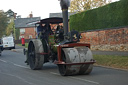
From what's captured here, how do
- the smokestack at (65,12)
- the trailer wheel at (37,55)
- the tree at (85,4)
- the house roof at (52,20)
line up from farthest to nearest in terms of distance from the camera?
the tree at (85,4) → the house roof at (52,20) → the trailer wheel at (37,55) → the smokestack at (65,12)

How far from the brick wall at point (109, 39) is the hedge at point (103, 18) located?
0.50 metres

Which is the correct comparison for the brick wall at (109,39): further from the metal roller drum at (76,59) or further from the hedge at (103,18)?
the metal roller drum at (76,59)

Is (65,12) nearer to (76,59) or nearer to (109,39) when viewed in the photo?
(76,59)

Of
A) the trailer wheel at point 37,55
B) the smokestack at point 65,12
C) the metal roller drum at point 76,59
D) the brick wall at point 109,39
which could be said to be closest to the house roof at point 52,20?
the trailer wheel at point 37,55

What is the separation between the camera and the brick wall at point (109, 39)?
20812mm

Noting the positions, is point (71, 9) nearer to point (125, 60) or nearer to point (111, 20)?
point (111, 20)

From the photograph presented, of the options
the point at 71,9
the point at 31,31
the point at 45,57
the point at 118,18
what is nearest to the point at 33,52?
the point at 45,57

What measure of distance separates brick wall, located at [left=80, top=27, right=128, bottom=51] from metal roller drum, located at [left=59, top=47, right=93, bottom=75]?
9.92m

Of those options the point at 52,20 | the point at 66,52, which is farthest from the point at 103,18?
the point at 66,52

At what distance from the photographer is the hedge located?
68.5ft

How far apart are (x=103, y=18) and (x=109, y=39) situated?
2.26 metres

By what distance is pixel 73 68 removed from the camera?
11.0 meters

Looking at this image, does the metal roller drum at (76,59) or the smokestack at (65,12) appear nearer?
the metal roller drum at (76,59)

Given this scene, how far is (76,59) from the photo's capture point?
429 inches
